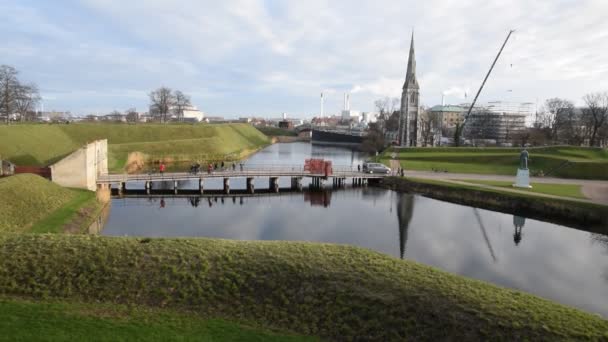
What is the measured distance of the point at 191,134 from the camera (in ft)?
276

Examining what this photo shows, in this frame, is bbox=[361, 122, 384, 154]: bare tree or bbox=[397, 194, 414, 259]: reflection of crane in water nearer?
bbox=[397, 194, 414, 259]: reflection of crane in water

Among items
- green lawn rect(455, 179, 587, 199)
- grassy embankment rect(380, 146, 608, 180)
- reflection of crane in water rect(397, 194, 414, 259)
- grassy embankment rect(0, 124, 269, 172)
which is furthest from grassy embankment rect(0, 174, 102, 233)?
grassy embankment rect(380, 146, 608, 180)

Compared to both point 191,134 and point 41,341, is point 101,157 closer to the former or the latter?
point 41,341

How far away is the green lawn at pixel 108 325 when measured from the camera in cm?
1042

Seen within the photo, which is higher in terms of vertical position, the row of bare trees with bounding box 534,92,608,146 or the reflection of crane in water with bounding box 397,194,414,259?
the row of bare trees with bounding box 534,92,608,146

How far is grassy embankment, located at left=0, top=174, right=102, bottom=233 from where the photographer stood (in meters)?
23.1

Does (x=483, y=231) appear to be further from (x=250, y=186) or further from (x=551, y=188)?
(x=250, y=186)

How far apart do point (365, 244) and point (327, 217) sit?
7336 millimetres

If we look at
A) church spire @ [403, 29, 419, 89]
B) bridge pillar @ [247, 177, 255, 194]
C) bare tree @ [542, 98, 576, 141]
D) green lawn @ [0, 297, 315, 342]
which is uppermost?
church spire @ [403, 29, 419, 89]

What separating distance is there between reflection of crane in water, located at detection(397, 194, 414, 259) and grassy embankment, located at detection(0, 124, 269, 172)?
34.4 metres

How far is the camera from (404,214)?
32.6 metres

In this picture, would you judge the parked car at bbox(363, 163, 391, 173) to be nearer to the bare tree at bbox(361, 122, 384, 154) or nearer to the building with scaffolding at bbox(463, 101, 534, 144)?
the bare tree at bbox(361, 122, 384, 154)

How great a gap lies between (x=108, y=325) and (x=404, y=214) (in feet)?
83.4

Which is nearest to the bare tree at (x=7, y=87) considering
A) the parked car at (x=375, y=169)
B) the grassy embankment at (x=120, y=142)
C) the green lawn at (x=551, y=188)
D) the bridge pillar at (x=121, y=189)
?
the grassy embankment at (x=120, y=142)
